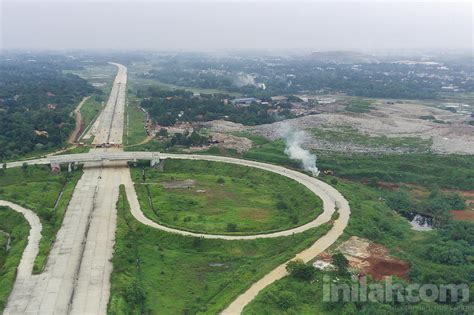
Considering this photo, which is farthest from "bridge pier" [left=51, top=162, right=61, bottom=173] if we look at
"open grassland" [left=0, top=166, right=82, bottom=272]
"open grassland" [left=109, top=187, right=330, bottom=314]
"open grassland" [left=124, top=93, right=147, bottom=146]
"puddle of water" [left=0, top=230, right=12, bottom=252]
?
"open grassland" [left=109, top=187, right=330, bottom=314]

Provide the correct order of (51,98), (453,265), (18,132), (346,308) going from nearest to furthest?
1. (346,308)
2. (453,265)
3. (18,132)
4. (51,98)

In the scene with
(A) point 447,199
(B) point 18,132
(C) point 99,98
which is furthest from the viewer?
(C) point 99,98

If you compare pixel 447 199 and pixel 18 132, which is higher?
pixel 18 132

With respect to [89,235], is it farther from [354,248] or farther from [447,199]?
[447,199]

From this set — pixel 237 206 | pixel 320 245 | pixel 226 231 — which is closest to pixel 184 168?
pixel 237 206

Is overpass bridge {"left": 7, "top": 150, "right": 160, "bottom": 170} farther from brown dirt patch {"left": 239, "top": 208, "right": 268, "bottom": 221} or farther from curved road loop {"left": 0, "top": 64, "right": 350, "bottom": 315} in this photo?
brown dirt patch {"left": 239, "top": 208, "right": 268, "bottom": 221}

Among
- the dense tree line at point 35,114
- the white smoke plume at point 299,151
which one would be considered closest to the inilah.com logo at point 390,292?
the white smoke plume at point 299,151

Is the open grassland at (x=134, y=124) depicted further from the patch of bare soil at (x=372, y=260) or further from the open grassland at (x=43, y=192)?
the patch of bare soil at (x=372, y=260)
